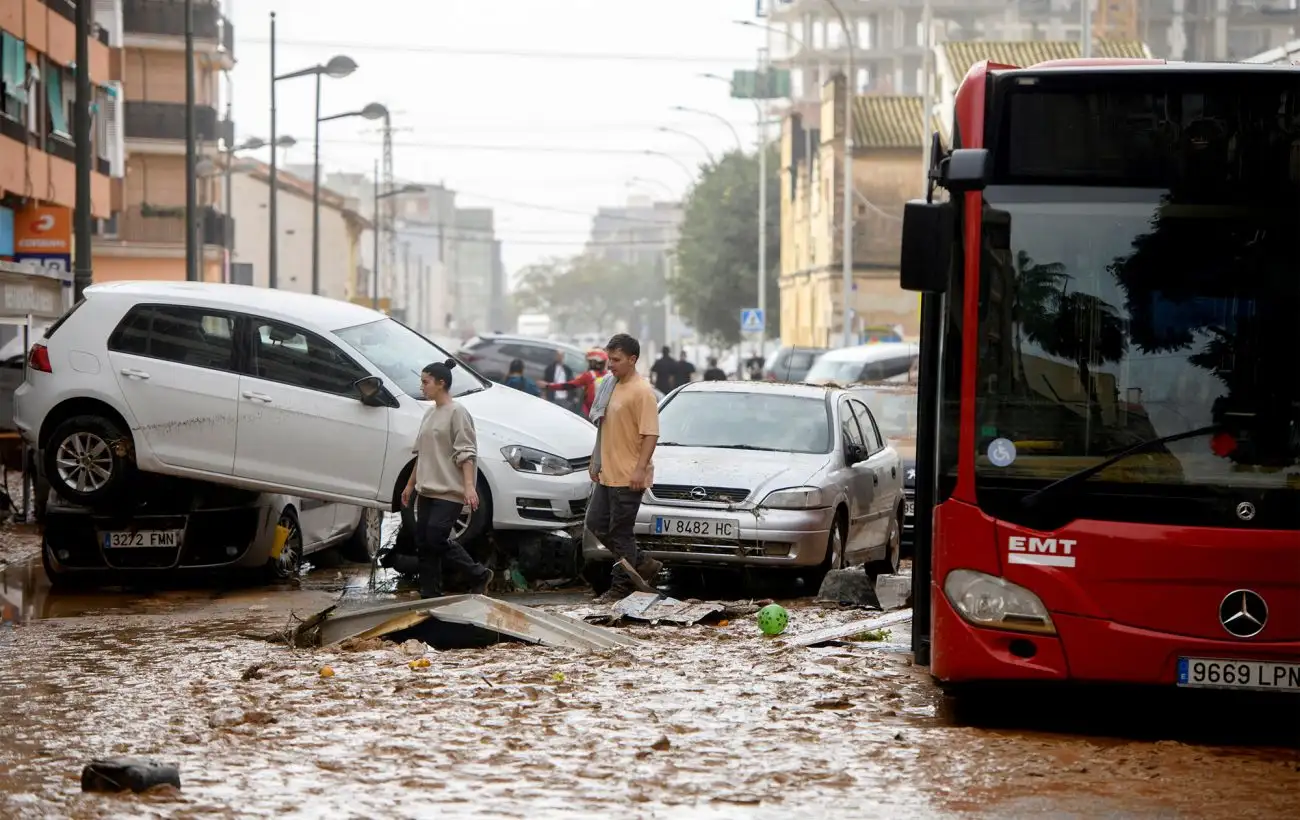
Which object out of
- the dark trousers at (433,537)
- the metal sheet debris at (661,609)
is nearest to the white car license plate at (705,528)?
the metal sheet debris at (661,609)

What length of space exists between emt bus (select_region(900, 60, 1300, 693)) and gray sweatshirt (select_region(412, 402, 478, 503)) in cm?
539

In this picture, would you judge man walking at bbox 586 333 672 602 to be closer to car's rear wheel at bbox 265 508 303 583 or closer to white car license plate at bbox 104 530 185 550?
car's rear wheel at bbox 265 508 303 583

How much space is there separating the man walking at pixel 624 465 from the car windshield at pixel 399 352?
1881mm

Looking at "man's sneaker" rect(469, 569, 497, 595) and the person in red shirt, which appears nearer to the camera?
"man's sneaker" rect(469, 569, 497, 595)

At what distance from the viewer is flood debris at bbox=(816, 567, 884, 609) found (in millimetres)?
13703

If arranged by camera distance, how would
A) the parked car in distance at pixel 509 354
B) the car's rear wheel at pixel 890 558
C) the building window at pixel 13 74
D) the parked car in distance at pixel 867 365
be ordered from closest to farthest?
the car's rear wheel at pixel 890 558 → the building window at pixel 13 74 → the parked car in distance at pixel 867 365 → the parked car in distance at pixel 509 354

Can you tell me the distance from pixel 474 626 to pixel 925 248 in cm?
415

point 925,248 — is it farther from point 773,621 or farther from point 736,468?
point 736,468

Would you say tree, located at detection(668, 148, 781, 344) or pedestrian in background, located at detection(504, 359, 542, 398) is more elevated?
tree, located at detection(668, 148, 781, 344)

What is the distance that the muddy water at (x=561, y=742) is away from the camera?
712cm

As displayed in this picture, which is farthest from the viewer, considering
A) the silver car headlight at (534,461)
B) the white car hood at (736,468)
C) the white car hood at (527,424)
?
the white car hood at (527,424)

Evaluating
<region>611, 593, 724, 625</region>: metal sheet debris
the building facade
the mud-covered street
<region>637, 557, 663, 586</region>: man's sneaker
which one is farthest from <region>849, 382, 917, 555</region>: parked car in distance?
the building facade

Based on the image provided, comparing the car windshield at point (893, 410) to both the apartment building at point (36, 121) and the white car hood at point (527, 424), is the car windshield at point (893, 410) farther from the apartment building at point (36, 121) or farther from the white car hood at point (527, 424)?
the apartment building at point (36, 121)

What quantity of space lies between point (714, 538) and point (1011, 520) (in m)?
5.96
